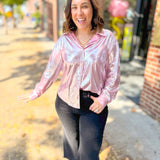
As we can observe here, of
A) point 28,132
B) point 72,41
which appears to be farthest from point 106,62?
point 28,132

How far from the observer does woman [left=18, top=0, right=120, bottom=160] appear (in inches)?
62.3

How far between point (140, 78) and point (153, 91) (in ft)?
8.10

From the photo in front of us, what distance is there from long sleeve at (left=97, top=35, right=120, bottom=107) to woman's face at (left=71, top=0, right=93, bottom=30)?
30 cm

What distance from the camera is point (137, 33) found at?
24.2ft

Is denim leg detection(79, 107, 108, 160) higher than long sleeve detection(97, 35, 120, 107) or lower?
lower

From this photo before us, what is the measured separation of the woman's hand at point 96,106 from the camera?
1.61 m

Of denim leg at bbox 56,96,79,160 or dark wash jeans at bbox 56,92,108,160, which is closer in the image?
dark wash jeans at bbox 56,92,108,160

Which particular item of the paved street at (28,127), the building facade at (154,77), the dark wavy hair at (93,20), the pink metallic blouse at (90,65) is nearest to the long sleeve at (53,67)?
the pink metallic blouse at (90,65)

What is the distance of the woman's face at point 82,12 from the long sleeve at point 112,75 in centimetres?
30

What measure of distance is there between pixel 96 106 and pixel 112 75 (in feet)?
1.12

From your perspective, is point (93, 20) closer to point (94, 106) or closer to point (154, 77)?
point (94, 106)

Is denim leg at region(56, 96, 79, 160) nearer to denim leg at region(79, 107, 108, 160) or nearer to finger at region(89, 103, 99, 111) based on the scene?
denim leg at region(79, 107, 108, 160)

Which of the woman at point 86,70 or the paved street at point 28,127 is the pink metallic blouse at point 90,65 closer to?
the woman at point 86,70

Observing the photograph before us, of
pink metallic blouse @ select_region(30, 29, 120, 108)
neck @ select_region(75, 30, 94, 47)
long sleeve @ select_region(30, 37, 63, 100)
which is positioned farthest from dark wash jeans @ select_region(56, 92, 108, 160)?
neck @ select_region(75, 30, 94, 47)
